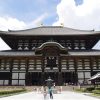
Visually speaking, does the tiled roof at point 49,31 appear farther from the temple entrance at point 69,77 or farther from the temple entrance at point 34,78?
the temple entrance at point 34,78

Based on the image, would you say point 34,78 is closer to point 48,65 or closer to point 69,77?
point 48,65

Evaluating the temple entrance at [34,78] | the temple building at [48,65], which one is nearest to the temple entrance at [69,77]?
the temple building at [48,65]

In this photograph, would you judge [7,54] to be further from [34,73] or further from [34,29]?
[34,29]

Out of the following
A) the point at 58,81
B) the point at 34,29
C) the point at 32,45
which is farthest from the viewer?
the point at 34,29

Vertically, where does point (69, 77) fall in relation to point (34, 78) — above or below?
above

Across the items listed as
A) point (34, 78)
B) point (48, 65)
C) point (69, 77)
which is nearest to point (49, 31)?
point (48, 65)

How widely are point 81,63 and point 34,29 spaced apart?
59.0 ft

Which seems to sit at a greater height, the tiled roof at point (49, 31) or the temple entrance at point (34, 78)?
the tiled roof at point (49, 31)

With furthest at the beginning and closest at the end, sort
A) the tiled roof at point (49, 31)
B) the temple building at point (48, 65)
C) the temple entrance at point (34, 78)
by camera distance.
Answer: the tiled roof at point (49, 31) → the temple entrance at point (34, 78) → the temple building at point (48, 65)

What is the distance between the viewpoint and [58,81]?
49031 millimetres

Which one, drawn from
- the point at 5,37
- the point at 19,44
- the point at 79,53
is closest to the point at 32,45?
the point at 19,44

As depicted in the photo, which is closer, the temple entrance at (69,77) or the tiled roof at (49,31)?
the temple entrance at (69,77)

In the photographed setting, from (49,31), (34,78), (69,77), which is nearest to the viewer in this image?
(69,77)

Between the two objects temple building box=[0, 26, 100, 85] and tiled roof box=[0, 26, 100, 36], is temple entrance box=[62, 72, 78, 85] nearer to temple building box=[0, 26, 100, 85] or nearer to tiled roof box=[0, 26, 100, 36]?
temple building box=[0, 26, 100, 85]
